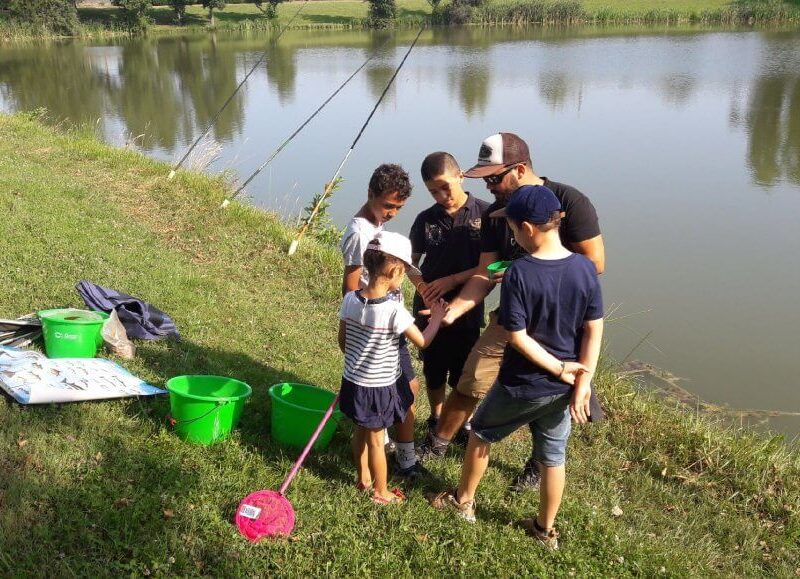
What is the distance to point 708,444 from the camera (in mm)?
3980

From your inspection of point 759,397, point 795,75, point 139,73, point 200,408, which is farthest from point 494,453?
point 139,73

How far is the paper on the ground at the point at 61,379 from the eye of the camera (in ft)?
11.0

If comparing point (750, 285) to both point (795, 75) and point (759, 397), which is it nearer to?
point (759, 397)

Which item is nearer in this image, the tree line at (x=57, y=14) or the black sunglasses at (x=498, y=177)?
the black sunglasses at (x=498, y=177)

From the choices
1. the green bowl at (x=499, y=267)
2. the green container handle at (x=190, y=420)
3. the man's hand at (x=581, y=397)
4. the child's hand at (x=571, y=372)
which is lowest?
the green container handle at (x=190, y=420)

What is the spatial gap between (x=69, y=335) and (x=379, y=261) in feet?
6.62

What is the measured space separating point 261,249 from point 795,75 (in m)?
17.4

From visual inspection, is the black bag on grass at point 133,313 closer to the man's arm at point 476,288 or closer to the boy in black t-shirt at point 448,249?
the boy in black t-shirt at point 448,249

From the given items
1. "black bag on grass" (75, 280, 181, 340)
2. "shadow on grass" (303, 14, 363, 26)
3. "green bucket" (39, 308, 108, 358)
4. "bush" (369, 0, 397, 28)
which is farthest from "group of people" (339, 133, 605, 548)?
"shadow on grass" (303, 14, 363, 26)

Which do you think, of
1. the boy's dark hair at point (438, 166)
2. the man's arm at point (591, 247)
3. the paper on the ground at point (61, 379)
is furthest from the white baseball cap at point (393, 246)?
the paper on the ground at point (61, 379)

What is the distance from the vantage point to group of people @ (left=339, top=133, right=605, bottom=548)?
102 inches

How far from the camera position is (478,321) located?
365 cm

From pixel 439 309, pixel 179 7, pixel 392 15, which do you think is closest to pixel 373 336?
pixel 439 309

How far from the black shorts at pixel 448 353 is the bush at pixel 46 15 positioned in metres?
43.6
